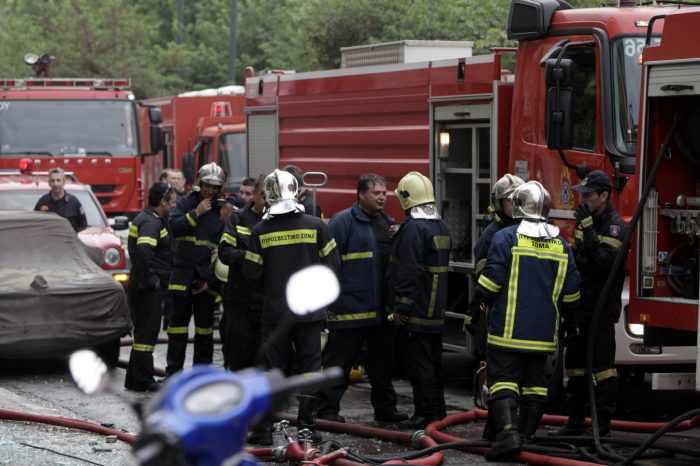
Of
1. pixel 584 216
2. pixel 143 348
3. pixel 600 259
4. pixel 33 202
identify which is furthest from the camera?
pixel 33 202

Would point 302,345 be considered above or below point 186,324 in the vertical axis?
above

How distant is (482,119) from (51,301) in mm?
3714

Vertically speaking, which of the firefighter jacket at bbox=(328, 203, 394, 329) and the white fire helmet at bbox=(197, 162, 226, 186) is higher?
the white fire helmet at bbox=(197, 162, 226, 186)

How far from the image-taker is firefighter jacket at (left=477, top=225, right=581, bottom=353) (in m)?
7.48

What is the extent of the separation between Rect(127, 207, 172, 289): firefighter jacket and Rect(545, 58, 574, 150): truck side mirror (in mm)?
3220

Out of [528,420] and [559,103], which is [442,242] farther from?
[528,420]

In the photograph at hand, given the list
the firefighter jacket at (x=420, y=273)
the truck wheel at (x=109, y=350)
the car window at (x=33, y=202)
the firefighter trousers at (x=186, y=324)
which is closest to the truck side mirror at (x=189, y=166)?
the car window at (x=33, y=202)

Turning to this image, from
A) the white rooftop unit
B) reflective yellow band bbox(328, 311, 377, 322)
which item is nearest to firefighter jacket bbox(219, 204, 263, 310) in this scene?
reflective yellow band bbox(328, 311, 377, 322)

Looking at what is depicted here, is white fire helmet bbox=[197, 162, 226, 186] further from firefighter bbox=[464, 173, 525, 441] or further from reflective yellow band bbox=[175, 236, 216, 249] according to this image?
firefighter bbox=[464, 173, 525, 441]

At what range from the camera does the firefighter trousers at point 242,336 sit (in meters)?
8.82

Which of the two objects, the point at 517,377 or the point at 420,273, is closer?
the point at 517,377

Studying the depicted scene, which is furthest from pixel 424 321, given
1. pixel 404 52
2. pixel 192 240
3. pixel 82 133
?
pixel 82 133

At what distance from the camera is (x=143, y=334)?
33.1 ft

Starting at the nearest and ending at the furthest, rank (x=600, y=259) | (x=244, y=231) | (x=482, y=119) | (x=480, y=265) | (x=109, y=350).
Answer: (x=600, y=259)
(x=480, y=265)
(x=244, y=231)
(x=482, y=119)
(x=109, y=350)
